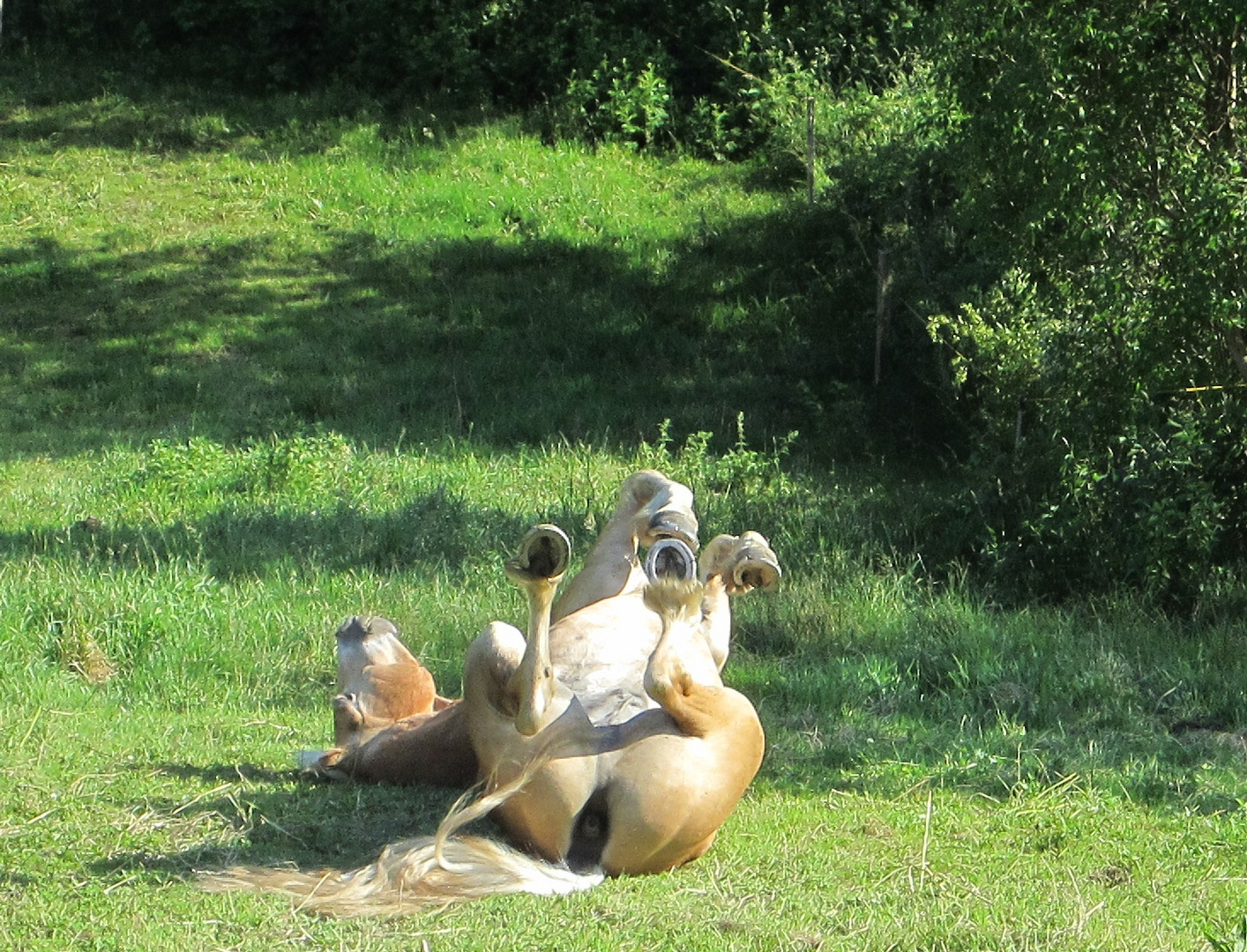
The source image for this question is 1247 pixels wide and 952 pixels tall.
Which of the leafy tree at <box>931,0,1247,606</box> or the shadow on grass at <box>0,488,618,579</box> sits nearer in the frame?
the leafy tree at <box>931,0,1247,606</box>

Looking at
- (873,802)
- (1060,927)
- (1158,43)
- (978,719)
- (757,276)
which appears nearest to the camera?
(1060,927)

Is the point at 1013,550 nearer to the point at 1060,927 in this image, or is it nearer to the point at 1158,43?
the point at 1158,43

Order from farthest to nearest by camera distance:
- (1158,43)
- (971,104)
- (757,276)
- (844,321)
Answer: (757,276), (844,321), (971,104), (1158,43)

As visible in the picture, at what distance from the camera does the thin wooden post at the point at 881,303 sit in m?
14.8

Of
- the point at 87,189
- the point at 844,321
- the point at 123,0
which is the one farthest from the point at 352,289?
the point at 123,0

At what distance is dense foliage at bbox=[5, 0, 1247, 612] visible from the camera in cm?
870

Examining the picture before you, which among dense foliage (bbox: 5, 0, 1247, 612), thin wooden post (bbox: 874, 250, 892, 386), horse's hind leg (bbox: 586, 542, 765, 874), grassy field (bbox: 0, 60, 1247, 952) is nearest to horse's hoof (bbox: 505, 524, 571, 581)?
horse's hind leg (bbox: 586, 542, 765, 874)

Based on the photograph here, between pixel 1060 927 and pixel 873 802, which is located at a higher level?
pixel 1060 927

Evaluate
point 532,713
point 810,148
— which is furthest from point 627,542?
point 810,148

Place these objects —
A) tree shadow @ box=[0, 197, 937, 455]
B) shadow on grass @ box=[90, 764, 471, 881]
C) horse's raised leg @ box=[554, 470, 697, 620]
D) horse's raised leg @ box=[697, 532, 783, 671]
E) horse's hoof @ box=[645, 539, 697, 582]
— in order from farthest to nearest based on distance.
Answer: tree shadow @ box=[0, 197, 937, 455] → horse's raised leg @ box=[554, 470, 697, 620] → horse's raised leg @ box=[697, 532, 783, 671] → horse's hoof @ box=[645, 539, 697, 582] → shadow on grass @ box=[90, 764, 471, 881]

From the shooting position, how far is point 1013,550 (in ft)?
31.8

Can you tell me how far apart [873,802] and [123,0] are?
728 inches

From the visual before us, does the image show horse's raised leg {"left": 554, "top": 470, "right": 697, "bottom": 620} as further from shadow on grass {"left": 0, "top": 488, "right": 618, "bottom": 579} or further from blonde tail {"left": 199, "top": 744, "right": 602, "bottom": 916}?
shadow on grass {"left": 0, "top": 488, "right": 618, "bottom": 579}

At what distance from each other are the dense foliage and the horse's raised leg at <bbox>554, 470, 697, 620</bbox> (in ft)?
12.8
